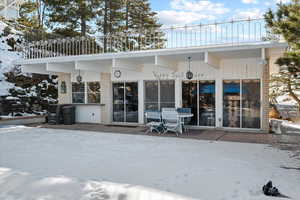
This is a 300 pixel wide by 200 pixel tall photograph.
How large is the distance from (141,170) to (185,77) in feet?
19.6

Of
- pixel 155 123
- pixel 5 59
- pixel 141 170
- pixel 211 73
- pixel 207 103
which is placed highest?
pixel 5 59

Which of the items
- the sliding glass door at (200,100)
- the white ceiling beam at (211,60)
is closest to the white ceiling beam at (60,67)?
the sliding glass door at (200,100)

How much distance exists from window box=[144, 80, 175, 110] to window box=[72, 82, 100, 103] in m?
2.65

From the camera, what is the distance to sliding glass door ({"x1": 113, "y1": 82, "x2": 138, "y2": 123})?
35.8ft

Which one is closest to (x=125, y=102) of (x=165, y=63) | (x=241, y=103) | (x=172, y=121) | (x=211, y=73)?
(x=165, y=63)

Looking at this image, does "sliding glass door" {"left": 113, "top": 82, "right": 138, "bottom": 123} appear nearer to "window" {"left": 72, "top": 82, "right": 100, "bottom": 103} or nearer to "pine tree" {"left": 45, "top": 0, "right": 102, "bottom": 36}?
"window" {"left": 72, "top": 82, "right": 100, "bottom": 103}

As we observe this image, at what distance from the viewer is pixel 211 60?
8.36 metres

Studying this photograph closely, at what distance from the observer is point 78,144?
6.97 metres

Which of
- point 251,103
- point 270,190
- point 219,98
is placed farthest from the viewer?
point 219,98

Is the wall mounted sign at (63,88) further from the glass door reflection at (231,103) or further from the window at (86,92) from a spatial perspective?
the glass door reflection at (231,103)

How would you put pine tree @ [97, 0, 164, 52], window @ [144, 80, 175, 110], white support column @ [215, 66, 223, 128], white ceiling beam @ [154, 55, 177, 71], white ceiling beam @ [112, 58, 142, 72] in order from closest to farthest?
1. white ceiling beam @ [154, 55, 177, 71]
2. white support column @ [215, 66, 223, 128]
3. white ceiling beam @ [112, 58, 142, 72]
4. window @ [144, 80, 175, 110]
5. pine tree @ [97, 0, 164, 52]

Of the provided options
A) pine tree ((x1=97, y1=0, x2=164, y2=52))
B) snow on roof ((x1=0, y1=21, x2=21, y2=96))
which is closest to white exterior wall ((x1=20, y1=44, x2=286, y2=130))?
snow on roof ((x1=0, y1=21, x2=21, y2=96))

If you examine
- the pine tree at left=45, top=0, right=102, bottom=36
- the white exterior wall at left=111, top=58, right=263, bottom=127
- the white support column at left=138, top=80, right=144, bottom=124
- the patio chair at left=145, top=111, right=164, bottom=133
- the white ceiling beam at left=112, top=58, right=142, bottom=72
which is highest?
the pine tree at left=45, top=0, right=102, bottom=36

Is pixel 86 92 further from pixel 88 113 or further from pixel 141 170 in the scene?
pixel 141 170
